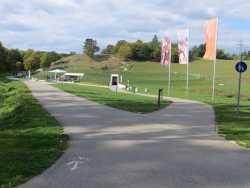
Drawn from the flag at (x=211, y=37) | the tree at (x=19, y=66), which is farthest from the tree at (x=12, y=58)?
the flag at (x=211, y=37)

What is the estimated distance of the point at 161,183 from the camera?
8.46 meters

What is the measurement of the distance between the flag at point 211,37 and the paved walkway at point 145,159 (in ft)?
55.0

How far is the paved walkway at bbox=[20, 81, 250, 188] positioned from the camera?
8.58 m

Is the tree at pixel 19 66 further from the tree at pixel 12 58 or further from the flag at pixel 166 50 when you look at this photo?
the flag at pixel 166 50

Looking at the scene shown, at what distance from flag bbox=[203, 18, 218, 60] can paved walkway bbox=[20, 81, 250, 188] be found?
16.8 meters

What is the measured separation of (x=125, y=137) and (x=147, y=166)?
4380 millimetres

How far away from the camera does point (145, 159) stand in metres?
10.7

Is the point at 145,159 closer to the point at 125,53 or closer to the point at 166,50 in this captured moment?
the point at 166,50

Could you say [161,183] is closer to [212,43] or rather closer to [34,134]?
[34,134]

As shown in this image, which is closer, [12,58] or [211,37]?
[211,37]

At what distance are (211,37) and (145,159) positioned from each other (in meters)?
24.6

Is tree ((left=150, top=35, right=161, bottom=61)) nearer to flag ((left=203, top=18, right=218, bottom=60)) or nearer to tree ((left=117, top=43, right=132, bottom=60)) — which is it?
tree ((left=117, top=43, right=132, bottom=60))

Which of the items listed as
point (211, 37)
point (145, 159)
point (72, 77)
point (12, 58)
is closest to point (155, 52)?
point (12, 58)

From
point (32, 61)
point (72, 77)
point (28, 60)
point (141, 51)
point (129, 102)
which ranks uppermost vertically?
point (141, 51)
